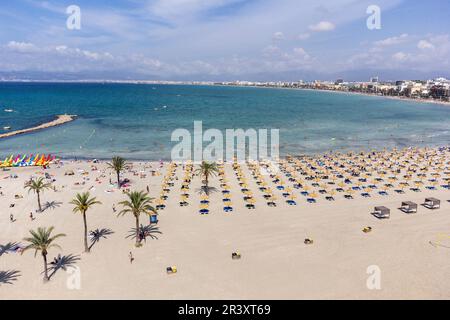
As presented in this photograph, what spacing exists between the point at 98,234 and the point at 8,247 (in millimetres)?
7152

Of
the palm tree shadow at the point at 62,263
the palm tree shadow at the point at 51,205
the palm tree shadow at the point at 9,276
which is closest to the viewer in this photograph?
the palm tree shadow at the point at 9,276

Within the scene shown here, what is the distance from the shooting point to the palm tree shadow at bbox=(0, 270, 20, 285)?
23.7m

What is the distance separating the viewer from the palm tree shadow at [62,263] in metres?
25.3

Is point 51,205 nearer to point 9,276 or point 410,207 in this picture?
point 9,276

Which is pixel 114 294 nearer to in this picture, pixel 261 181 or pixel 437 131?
pixel 261 181

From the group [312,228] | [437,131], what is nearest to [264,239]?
[312,228]

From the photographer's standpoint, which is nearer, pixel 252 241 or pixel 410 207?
pixel 252 241

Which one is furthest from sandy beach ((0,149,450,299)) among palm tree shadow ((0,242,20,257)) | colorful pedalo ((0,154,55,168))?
colorful pedalo ((0,154,55,168))

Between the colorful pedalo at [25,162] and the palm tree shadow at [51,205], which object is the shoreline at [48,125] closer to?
A: the colorful pedalo at [25,162]

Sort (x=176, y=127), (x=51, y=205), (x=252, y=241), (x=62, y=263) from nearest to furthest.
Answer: (x=62, y=263), (x=252, y=241), (x=51, y=205), (x=176, y=127)

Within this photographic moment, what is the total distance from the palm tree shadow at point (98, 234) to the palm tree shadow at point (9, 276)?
19.7 feet

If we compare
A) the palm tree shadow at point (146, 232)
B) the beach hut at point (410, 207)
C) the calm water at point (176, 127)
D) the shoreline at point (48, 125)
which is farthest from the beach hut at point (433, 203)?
the shoreline at point (48, 125)

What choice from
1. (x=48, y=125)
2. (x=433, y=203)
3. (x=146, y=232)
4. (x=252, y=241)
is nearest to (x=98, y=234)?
(x=146, y=232)

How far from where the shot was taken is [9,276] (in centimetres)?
2428
